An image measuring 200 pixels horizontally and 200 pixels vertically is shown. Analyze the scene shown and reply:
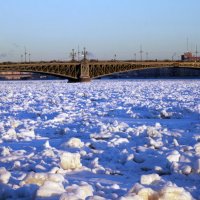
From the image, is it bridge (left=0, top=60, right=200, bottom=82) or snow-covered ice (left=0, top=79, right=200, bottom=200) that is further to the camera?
bridge (left=0, top=60, right=200, bottom=82)

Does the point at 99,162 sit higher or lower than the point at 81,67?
lower

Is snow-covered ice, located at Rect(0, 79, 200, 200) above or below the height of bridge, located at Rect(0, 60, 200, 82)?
below

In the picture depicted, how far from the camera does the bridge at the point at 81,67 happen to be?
72.7 meters

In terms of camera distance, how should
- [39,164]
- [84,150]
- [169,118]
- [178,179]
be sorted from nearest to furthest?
1. [178,179]
2. [39,164]
3. [84,150]
4. [169,118]

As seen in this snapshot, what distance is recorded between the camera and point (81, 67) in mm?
77438

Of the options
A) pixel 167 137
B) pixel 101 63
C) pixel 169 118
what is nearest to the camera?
pixel 167 137

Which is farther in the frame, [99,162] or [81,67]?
[81,67]

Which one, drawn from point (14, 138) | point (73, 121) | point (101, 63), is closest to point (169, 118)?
point (73, 121)

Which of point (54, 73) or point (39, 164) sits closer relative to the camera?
point (39, 164)

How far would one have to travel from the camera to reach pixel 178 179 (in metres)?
4.92

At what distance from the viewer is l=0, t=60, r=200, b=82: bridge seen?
72.7m

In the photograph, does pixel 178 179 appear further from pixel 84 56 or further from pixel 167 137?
pixel 84 56

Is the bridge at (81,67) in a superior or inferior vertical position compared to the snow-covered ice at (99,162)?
superior

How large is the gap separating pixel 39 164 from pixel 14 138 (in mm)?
2583
